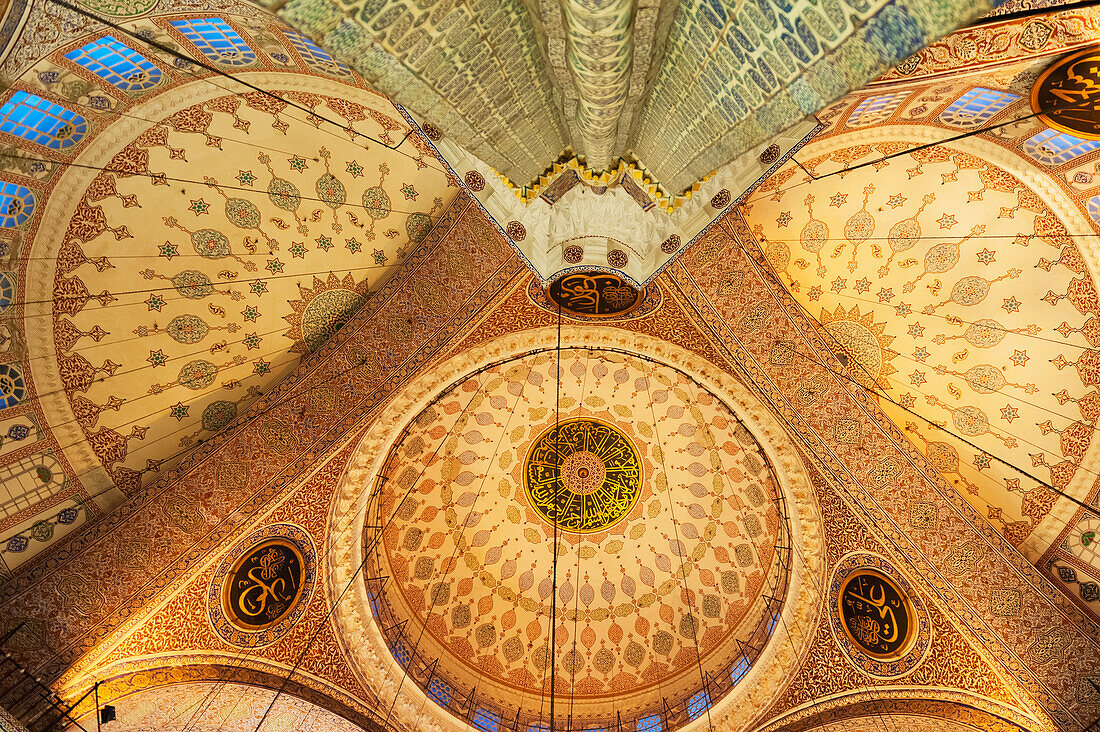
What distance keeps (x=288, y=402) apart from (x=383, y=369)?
2.99 ft

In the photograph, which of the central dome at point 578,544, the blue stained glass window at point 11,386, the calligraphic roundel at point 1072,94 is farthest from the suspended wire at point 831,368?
the blue stained glass window at point 11,386

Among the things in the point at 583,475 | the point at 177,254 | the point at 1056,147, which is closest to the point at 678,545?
the point at 583,475

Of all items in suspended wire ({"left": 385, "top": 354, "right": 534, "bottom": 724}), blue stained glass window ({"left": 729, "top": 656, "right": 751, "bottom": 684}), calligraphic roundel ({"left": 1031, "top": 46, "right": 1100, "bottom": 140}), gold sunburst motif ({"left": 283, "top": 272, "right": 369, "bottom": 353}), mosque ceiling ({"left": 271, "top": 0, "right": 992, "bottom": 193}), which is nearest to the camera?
mosque ceiling ({"left": 271, "top": 0, "right": 992, "bottom": 193})

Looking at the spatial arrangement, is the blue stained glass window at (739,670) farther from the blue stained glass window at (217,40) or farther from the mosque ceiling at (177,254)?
the blue stained glass window at (217,40)

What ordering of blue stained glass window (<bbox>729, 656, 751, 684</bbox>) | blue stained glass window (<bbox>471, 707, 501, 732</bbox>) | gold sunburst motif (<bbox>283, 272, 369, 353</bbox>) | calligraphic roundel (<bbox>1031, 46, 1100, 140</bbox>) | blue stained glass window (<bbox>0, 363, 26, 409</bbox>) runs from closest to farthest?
calligraphic roundel (<bbox>1031, 46, 1100, 140</bbox>) → blue stained glass window (<bbox>0, 363, 26, 409</bbox>) → gold sunburst motif (<bbox>283, 272, 369, 353</bbox>) → blue stained glass window (<bbox>729, 656, 751, 684</bbox>) → blue stained glass window (<bbox>471, 707, 501, 732</bbox>)

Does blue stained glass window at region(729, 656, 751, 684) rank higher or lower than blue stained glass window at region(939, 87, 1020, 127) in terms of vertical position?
Result: lower

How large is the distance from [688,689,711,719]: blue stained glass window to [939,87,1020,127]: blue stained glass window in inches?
234

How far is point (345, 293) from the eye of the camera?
18.6 ft

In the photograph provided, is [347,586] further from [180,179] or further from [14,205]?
[14,205]

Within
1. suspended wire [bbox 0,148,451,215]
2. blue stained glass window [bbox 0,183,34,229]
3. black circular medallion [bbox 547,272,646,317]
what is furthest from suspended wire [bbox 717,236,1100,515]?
blue stained glass window [bbox 0,183,34,229]

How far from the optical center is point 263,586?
18.4ft

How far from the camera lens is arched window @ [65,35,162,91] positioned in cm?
363

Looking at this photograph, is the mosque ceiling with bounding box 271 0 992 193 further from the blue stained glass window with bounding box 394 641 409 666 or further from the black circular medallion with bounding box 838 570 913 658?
the blue stained glass window with bounding box 394 641 409 666

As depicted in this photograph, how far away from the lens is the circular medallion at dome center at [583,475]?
7.34 m
